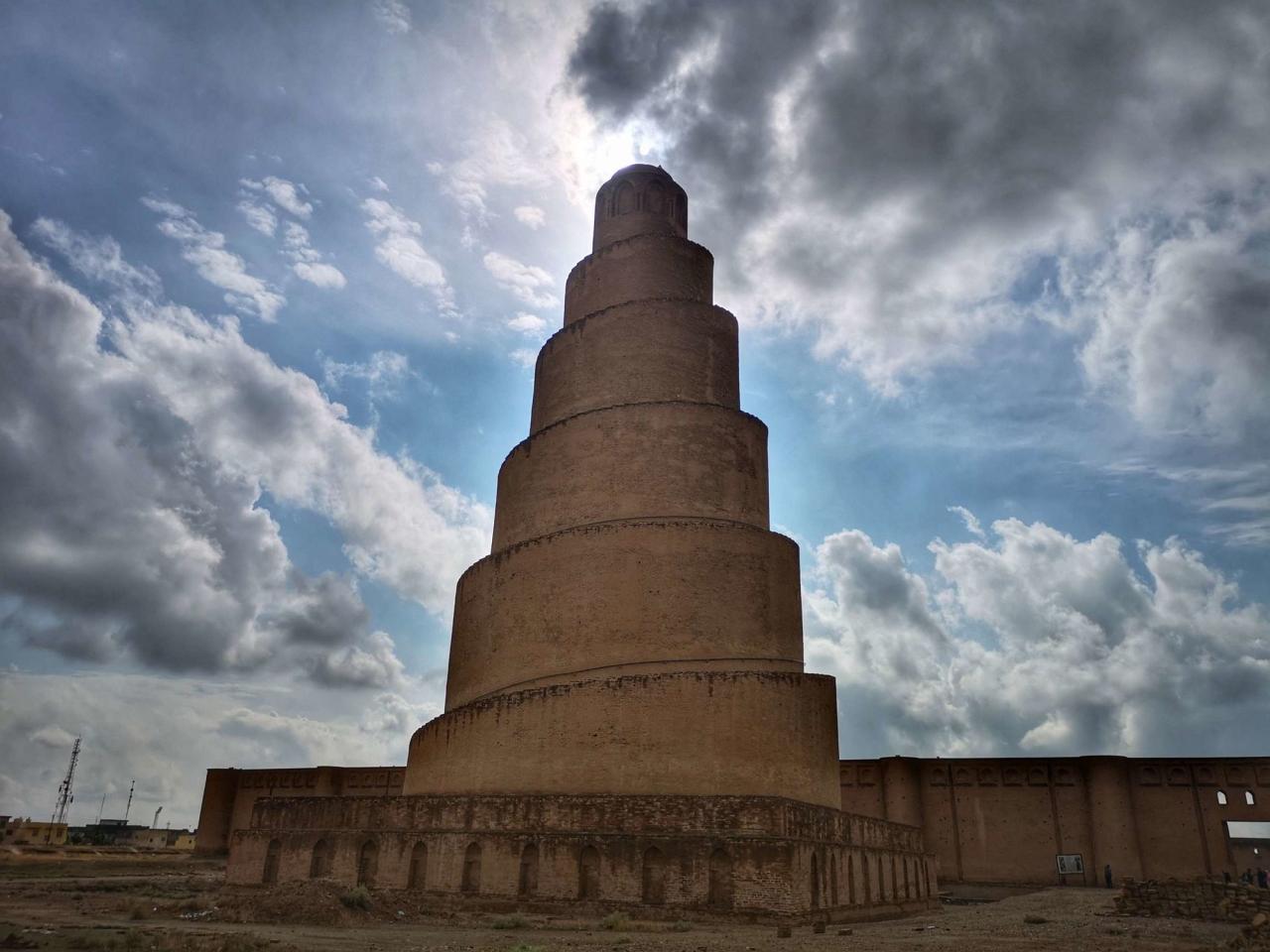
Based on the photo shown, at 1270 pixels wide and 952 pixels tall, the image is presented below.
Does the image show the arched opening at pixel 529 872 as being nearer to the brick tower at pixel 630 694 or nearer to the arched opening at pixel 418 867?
the brick tower at pixel 630 694

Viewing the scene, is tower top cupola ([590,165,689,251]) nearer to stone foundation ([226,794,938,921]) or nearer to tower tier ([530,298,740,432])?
tower tier ([530,298,740,432])

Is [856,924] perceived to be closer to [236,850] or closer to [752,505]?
[752,505]

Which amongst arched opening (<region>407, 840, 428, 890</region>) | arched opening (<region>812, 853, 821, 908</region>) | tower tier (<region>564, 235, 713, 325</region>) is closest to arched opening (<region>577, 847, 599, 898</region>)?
arched opening (<region>407, 840, 428, 890</region>)

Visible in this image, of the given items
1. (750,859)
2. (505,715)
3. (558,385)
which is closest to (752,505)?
(558,385)

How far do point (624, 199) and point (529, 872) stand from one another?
814 inches

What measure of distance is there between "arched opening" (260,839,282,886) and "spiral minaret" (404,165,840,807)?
11.3 feet

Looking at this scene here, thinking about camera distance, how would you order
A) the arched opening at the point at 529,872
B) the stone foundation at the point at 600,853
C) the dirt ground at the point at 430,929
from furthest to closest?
the arched opening at the point at 529,872, the stone foundation at the point at 600,853, the dirt ground at the point at 430,929

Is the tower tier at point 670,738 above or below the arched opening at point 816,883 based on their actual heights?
above

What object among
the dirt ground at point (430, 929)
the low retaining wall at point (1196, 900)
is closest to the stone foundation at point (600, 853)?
the dirt ground at point (430, 929)

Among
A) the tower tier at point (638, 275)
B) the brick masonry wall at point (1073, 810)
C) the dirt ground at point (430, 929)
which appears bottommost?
the dirt ground at point (430, 929)

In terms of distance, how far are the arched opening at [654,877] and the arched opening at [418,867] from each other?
204 inches

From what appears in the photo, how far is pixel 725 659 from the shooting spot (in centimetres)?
2181

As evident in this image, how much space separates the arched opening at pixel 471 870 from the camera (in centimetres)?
1905

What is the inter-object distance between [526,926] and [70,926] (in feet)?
21.9
